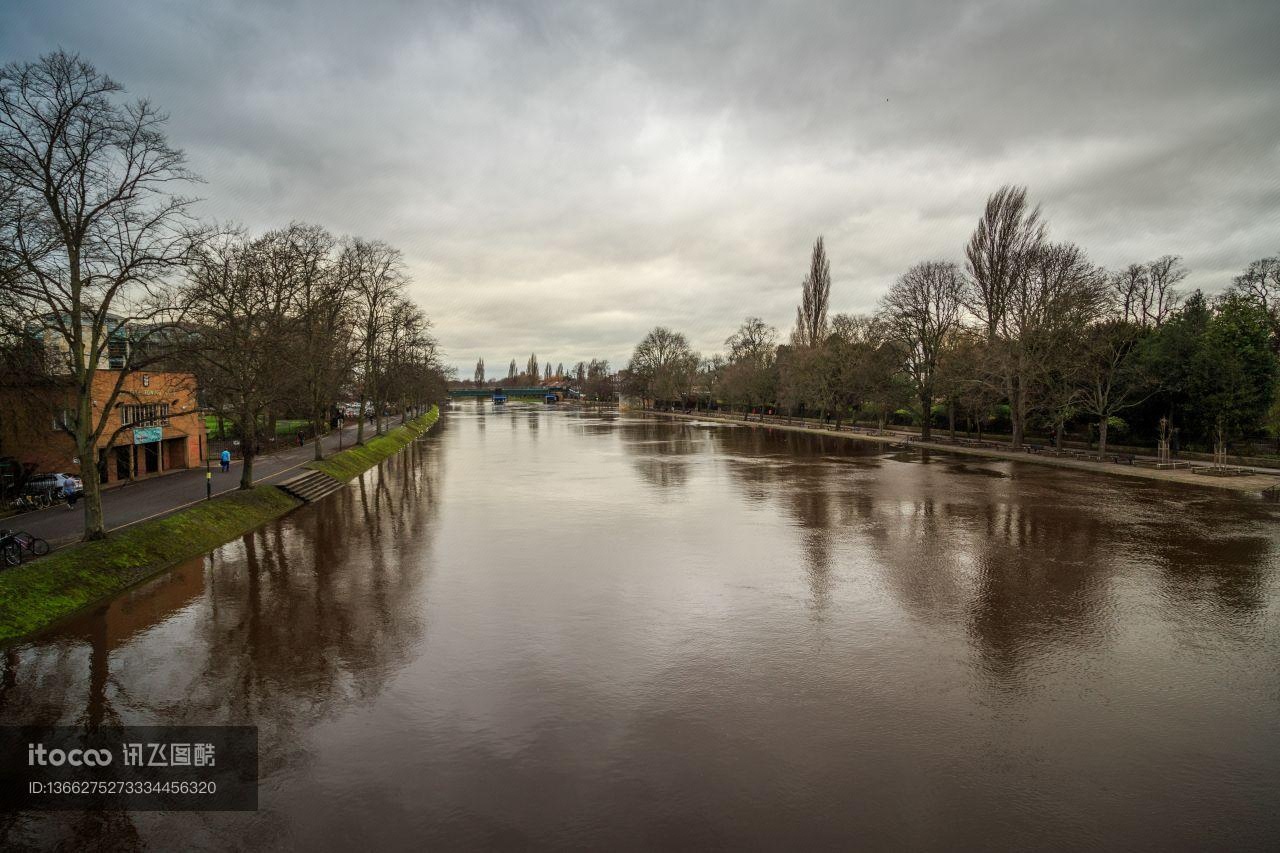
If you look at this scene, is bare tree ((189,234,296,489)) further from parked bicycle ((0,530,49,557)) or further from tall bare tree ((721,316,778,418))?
tall bare tree ((721,316,778,418))

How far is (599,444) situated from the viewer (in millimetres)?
60312

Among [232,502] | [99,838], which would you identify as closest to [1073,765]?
[99,838]

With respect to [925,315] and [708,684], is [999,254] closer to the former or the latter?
[925,315]

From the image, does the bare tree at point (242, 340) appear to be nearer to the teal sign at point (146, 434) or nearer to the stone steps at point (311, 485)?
the stone steps at point (311, 485)

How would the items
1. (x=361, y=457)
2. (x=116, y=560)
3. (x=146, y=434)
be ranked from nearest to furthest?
(x=116, y=560) → (x=146, y=434) → (x=361, y=457)

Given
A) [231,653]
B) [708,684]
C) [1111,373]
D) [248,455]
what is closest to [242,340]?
[248,455]

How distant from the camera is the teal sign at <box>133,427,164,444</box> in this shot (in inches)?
1286

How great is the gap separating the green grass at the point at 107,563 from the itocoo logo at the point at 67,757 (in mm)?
6711

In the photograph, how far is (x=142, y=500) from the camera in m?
26.5

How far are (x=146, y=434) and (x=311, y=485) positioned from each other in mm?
9257

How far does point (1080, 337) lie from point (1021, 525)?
26.8 metres

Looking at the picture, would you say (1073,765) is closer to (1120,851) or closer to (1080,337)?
(1120,851)

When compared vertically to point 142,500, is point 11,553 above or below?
above

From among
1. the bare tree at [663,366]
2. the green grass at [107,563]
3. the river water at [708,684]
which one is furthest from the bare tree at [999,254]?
the bare tree at [663,366]
